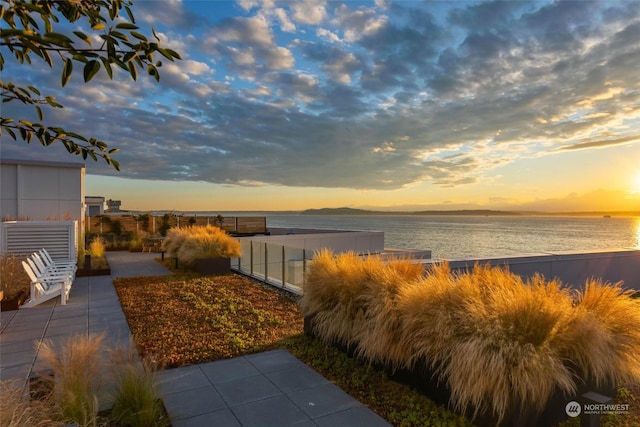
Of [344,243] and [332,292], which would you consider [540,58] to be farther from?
[344,243]

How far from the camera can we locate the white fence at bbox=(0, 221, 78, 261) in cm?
925

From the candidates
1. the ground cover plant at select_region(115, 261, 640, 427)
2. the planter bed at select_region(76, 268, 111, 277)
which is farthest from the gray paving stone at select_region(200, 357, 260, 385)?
the planter bed at select_region(76, 268, 111, 277)

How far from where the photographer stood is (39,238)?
9.61 metres

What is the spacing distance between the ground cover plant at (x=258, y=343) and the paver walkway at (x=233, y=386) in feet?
0.58

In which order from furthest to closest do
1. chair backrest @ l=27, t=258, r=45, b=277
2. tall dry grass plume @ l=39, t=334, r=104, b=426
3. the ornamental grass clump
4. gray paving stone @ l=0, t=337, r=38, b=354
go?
1. the ornamental grass clump
2. chair backrest @ l=27, t=258, r=45, b=277
3. gray paving stone @ l=0, t=337, r=38, b=354
4. tall dry grass plume @ l=39, t=334, r=104, b=426

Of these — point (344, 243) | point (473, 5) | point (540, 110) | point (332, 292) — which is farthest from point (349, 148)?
point (332, 292)

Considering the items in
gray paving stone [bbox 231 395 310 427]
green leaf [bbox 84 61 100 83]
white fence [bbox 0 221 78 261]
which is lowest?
gray paving stone [bbox 231 395 310 427]

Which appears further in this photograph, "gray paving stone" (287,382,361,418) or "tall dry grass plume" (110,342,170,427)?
"gray paving stone" (287,382,361,418)

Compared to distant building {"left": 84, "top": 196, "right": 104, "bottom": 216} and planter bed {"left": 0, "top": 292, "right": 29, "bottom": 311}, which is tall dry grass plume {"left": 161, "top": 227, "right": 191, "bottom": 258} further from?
distant building {"left": 84, "top": 196, "right": 104, "bottom": 216}

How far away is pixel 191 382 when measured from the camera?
371 centimetres

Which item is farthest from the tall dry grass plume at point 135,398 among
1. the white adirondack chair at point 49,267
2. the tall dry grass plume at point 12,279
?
the white adirondack chair at point 49,267

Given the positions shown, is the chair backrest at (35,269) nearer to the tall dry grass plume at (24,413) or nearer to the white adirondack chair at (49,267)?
the white adirondack chair at (49,267)

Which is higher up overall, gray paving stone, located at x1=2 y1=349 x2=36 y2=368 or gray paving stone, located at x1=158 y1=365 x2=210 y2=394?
gray paving stone, located at x1=2 y1=349 x2=36 y2=368

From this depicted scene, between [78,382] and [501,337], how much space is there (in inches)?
122
